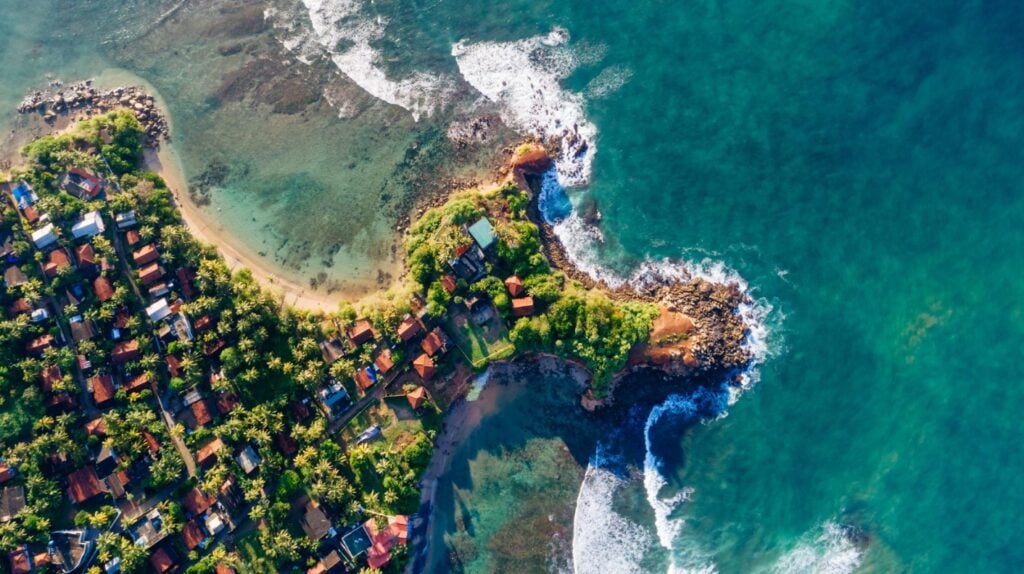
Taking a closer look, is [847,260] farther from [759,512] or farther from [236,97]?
[236,97]

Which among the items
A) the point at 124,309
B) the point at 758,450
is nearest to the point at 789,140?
the point at 758,450

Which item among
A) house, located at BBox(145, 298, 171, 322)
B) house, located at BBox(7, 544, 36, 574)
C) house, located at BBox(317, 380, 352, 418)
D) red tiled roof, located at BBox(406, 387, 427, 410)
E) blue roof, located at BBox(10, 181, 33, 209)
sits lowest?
house, located at BBox(7, 544, 36, 574)

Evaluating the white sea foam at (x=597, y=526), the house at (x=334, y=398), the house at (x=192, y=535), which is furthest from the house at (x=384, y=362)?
the white sea foam at (x=597, y=526)

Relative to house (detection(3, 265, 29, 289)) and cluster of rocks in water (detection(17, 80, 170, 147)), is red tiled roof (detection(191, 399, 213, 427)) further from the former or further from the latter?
cluster of rocks in water (detection(17, 80, 170, 147))

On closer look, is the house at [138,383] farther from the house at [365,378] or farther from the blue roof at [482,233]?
the blue roof at [482,233]

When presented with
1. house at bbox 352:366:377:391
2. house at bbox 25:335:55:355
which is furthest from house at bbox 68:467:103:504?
house at bbox 352:366:377:391

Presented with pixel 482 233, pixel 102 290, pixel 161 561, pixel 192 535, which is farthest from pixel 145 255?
pixel 482 233
